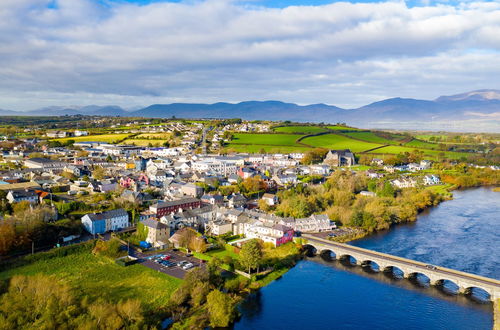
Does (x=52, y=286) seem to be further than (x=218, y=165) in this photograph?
No

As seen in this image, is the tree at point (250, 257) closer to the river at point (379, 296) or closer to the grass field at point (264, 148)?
the river at point (379, 296)

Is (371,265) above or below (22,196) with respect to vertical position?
below

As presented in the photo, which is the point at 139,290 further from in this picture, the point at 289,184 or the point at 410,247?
the point at 289,184

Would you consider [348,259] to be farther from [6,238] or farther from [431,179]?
[431,179]

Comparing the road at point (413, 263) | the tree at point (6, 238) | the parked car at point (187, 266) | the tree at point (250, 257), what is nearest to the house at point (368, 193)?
the road at point (413, 263)

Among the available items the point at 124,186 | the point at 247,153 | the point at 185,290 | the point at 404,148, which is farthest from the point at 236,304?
the point at 404,148

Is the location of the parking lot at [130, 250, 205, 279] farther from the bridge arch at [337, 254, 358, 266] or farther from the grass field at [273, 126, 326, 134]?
the grass field at [273, 126, 326, 134]

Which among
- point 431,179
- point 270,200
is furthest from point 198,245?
point 431,179
